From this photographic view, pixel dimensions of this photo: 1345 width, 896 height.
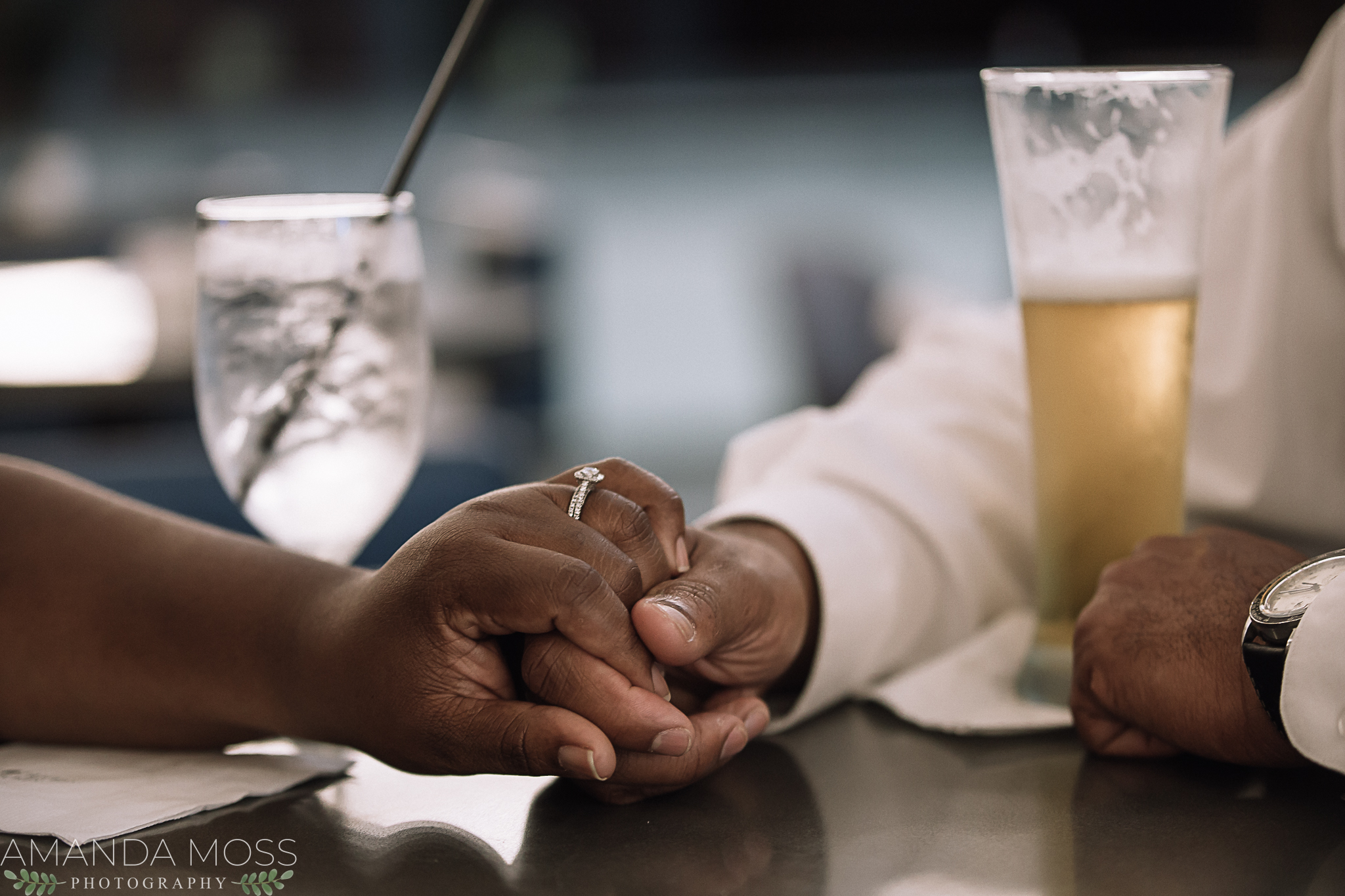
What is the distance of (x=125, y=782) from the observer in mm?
477

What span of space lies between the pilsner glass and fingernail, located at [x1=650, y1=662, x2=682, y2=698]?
0.62 ft

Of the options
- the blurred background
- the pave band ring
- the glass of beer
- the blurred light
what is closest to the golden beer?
the glass of beer

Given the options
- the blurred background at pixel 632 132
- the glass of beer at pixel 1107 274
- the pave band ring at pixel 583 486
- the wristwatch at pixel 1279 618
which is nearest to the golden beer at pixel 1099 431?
the glass of beer at pixel 1107 274

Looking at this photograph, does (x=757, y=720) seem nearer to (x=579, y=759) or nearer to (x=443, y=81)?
(x=579, y=759)

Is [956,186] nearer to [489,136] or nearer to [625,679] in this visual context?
[489,136]

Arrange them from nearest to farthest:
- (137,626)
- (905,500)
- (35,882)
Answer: (35,882)
(137,626)
(905,500)

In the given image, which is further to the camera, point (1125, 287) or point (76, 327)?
point (76, 327)

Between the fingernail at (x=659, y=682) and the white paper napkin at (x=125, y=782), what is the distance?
0.14m

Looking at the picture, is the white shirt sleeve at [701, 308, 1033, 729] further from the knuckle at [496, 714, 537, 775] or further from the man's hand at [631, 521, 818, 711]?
the knuckle at [496, 714, 537, 775]

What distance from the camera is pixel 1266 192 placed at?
72cm

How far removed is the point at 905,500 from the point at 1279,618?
0.24m

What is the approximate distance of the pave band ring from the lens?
1.57 ft

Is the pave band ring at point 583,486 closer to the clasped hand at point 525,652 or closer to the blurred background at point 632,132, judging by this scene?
the clasped hand at point 525,652

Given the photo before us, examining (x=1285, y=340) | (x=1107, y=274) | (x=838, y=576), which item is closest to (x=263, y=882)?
(x=838, y=576)
